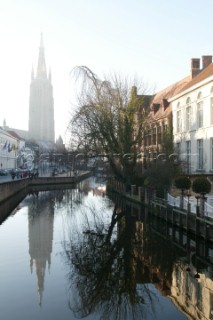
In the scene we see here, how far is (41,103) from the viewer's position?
171875 mm

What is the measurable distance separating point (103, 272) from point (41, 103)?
16239 centimetres

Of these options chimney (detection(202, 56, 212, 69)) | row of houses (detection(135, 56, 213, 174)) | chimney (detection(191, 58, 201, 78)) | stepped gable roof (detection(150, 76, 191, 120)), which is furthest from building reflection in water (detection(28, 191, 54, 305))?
chimney (detection(202, 56, 212, 69))

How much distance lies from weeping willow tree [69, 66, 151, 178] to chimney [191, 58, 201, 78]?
10.2 m

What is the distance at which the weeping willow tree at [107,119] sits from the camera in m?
36.6

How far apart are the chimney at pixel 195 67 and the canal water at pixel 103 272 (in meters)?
25.4

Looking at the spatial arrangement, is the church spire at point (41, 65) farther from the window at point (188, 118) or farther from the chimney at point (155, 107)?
the window at point (188, 118)

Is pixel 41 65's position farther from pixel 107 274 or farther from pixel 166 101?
pixel 107 274

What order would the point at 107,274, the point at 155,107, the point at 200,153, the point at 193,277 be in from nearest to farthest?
the point at 193,277 < the point at 107,274 < the point at 200,153 < the point at 155,107

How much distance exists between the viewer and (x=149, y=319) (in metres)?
10.3

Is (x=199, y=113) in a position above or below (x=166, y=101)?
below

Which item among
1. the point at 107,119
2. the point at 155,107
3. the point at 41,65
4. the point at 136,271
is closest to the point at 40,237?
the point at 136,271

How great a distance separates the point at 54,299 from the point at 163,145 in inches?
1072

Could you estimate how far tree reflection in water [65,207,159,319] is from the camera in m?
11.1

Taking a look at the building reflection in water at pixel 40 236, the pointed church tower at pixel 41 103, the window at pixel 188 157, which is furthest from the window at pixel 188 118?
the pointed church tower at pixel 41 103
